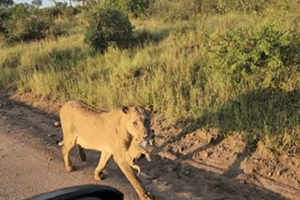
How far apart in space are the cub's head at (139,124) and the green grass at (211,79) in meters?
2.49

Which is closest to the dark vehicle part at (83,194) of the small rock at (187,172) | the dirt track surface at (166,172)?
the dirt track surface at (166,172)

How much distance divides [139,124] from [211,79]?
3.95 meters

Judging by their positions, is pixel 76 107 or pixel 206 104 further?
pixel 206 104

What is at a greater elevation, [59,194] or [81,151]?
[59,194]

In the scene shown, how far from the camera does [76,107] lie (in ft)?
13.8

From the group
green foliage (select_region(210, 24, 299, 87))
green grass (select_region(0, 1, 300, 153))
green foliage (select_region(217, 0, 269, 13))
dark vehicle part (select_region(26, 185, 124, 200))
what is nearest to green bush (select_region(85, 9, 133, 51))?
green grass (select_region(0, 1, 300, 153))

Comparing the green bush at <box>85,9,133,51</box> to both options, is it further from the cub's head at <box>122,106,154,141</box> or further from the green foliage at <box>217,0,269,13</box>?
the cub's head at <box>122,106,154,141</box>

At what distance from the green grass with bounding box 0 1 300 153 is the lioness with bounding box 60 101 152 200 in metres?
2.36

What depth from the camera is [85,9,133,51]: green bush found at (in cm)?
1104

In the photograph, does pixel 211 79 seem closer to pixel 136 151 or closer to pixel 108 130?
pixel 108 130

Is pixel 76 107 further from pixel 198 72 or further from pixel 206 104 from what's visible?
pixel 198 72

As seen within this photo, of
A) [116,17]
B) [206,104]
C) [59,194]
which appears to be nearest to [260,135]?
[206,104]

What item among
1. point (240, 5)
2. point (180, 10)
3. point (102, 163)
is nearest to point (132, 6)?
point (180, 10)

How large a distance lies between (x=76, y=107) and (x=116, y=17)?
8073mm
